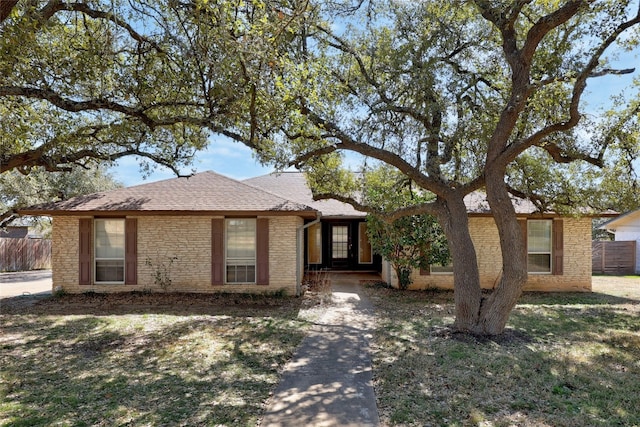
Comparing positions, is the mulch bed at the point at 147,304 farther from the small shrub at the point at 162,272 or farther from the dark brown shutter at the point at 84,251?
the dark brown shutter at the point at 84,251

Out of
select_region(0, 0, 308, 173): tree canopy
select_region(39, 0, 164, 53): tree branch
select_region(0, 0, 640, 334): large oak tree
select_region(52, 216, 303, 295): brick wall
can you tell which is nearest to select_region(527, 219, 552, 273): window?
select_region(0, 0, 640, 334): large oak tree

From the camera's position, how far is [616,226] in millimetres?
22062

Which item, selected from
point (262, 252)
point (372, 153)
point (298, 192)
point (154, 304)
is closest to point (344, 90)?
point (372, 153)

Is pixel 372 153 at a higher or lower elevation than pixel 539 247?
higher

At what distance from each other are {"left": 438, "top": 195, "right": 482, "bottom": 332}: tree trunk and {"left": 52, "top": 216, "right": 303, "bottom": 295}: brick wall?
5.15m

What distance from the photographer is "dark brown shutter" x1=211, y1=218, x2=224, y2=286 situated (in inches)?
445

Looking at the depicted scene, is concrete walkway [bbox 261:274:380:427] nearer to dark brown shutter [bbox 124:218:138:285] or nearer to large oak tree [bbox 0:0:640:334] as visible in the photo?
large oak tree [bbox 0:0:640:334]

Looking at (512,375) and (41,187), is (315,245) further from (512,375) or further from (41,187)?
(41,187)

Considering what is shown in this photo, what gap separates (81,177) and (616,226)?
29.9m

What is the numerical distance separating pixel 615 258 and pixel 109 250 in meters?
22.7

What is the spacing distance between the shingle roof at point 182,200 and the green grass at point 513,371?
4729 mm

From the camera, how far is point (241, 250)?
1148 cm

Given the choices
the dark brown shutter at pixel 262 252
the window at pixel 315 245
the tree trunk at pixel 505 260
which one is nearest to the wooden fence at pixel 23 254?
the window at pixel 315 245

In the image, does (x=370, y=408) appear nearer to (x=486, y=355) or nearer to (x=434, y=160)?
(x=486, y=355)
